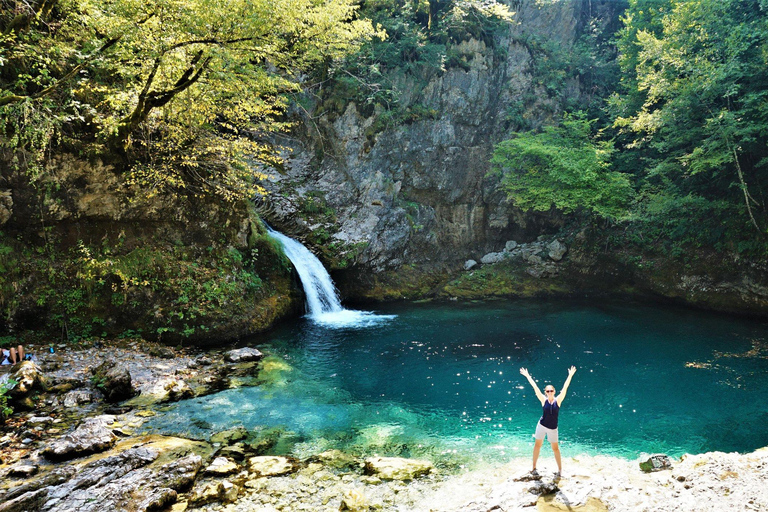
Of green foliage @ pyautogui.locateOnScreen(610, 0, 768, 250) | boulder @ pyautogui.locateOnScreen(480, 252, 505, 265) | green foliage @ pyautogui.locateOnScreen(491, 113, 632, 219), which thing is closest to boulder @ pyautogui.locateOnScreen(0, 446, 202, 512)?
green foliage @ pyautogui.locateOnScreen(610, 0, 768, 250)

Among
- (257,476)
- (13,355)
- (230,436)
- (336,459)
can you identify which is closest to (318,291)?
(13,355)

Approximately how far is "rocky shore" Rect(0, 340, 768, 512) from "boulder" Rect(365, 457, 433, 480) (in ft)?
0.06

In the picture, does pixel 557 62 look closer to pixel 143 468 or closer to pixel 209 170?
pixel 209 170

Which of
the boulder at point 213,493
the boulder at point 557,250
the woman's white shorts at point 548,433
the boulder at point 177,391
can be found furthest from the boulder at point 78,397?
the boulder at point 557,250

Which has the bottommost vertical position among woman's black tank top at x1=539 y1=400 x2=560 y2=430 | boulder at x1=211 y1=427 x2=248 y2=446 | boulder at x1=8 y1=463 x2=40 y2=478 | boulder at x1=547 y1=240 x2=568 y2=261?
boulder at x1=211 y1=427 x2=248 y2=446

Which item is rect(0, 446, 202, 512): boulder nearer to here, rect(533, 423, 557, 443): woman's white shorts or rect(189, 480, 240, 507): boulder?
rect(189, 480, 240, 507): boulder

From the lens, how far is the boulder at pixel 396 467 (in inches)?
271

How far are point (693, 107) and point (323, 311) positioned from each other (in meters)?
17.1

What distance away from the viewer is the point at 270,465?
707 centimetres

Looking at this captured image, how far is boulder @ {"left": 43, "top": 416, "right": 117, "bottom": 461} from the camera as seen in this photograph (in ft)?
22.2

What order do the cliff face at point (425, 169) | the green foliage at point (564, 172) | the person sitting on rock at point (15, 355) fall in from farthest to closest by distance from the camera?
the cliff face at point (425, 169), the green foliage at point (564, 172), the person sitting on rock at point (15, 355)

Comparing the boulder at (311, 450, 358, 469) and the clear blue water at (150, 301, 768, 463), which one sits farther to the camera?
the clear blue water at (150, 301, 768, 463)

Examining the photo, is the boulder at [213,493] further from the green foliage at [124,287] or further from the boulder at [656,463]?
the green foliage at [124,287]

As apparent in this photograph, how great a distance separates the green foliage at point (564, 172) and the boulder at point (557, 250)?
225 cm
